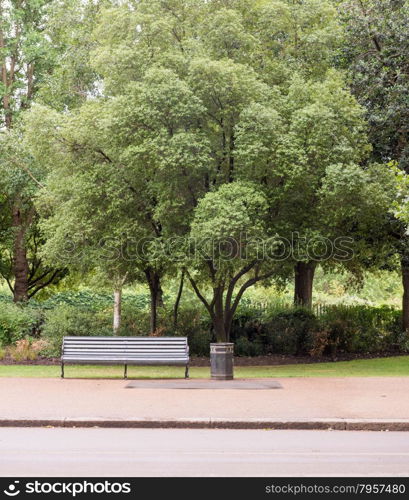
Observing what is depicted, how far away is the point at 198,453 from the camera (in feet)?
29.7

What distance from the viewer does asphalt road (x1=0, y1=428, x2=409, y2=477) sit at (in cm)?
795

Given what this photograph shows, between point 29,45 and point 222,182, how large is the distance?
623 inches

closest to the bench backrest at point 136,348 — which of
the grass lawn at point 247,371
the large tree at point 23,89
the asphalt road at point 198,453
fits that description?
the grass lawn at point 247,371

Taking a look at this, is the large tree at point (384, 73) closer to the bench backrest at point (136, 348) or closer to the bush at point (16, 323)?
the bench backrest at point (136, 348)

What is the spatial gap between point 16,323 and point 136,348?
1084cm

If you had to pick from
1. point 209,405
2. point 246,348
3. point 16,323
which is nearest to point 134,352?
point 209,405

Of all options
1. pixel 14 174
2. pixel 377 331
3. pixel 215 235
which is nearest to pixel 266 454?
pixel 215 235

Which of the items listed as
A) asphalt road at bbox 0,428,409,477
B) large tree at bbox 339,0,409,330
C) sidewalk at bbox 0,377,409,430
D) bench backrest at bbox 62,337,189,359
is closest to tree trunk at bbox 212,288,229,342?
large tree at bbox 339,0,409,330

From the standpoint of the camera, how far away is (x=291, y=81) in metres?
22.9

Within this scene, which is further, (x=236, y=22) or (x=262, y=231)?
(x=236, y=22)

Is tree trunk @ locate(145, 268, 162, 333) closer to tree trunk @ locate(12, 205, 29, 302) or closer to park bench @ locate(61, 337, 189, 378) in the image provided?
park bench @ locate(61, 337, 189, 378)

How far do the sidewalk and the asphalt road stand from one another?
29 centimetres
